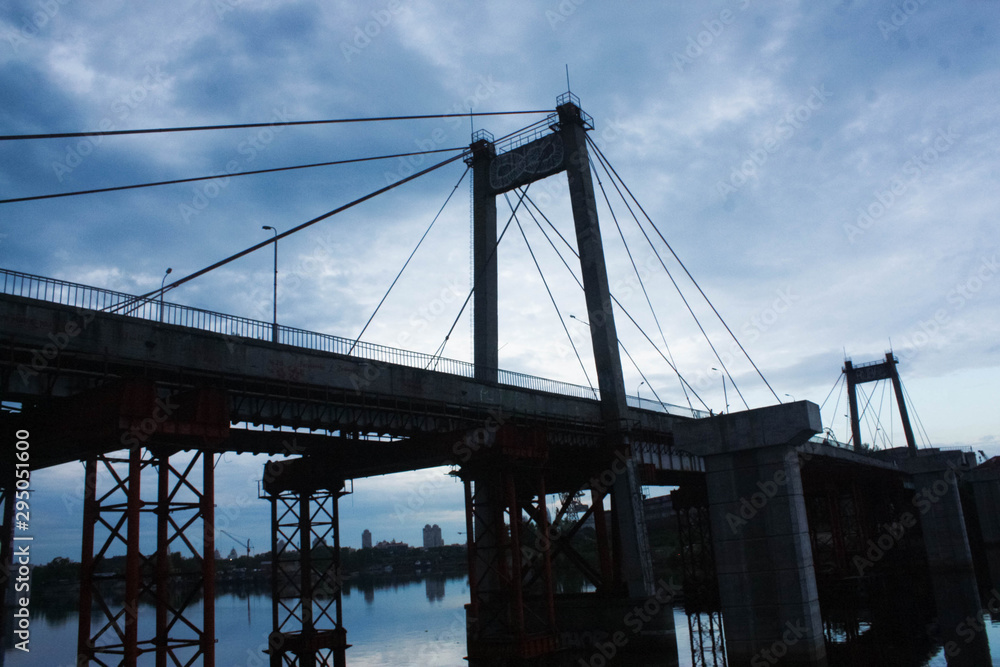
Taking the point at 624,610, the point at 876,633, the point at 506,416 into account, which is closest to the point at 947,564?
the point at 876,633

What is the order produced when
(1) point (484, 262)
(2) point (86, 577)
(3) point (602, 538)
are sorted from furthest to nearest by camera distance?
(1) point (484, 262), (3) point (602, 538), (2) point (86, 577)

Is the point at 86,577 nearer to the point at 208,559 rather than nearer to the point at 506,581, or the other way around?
the point at 208,559

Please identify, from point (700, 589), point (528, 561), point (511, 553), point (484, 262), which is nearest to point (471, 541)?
point (511, 553)

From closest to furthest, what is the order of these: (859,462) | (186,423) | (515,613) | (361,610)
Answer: (186,423)
(515,613)
(859,462)
(361,610)

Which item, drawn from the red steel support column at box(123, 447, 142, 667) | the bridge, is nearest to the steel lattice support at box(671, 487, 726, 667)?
the bridge

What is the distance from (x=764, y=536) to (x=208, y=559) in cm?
1547

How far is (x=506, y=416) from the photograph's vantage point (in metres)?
38.0

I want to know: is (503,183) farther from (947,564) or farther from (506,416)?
(947,564)

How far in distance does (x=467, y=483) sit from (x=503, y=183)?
2048 centimetres

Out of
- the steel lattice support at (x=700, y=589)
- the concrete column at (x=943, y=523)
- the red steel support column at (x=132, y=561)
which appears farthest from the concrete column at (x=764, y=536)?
the concrete column at (x=943, y=523)

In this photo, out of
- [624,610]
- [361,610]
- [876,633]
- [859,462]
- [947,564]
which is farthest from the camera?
[361,610]

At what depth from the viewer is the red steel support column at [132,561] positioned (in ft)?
63.1

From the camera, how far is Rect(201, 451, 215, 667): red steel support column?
20.4m

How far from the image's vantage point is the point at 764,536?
22.3 meters
